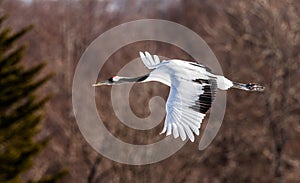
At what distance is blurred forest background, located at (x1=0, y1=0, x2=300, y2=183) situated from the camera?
2386 centimetres

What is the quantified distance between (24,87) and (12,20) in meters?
11.8

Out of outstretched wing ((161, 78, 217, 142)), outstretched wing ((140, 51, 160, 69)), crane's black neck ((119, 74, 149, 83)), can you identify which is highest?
outstretched wing ((140, 51, 160, 69))

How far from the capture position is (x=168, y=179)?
2275 centimetres

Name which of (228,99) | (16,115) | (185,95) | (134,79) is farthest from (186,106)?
(228,99)

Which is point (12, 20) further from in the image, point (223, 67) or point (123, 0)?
point (223, 67)

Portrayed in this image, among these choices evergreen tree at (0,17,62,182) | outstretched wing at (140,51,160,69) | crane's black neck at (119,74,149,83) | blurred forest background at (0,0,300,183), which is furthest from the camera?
blurred forest background at (0,0,300,183)

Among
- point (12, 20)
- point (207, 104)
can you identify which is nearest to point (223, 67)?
point (12, 20)

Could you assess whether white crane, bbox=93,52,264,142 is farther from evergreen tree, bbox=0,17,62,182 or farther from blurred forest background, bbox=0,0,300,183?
blurred forest background, bbox=0,0,300,183

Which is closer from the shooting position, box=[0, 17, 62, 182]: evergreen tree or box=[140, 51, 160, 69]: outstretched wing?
box=[140, 51, 160, 69]: outstretched wing

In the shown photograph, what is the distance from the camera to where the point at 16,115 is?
18.3 m

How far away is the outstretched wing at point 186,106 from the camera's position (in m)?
8.52

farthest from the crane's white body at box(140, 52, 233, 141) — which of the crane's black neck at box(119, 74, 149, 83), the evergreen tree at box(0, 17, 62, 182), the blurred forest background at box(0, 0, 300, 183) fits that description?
the blurred forest background at box(0, 0, 300, 183)

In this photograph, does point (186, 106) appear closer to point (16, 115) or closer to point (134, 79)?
point (134, 79)

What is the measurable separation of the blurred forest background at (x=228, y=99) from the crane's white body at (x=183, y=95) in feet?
44.5
